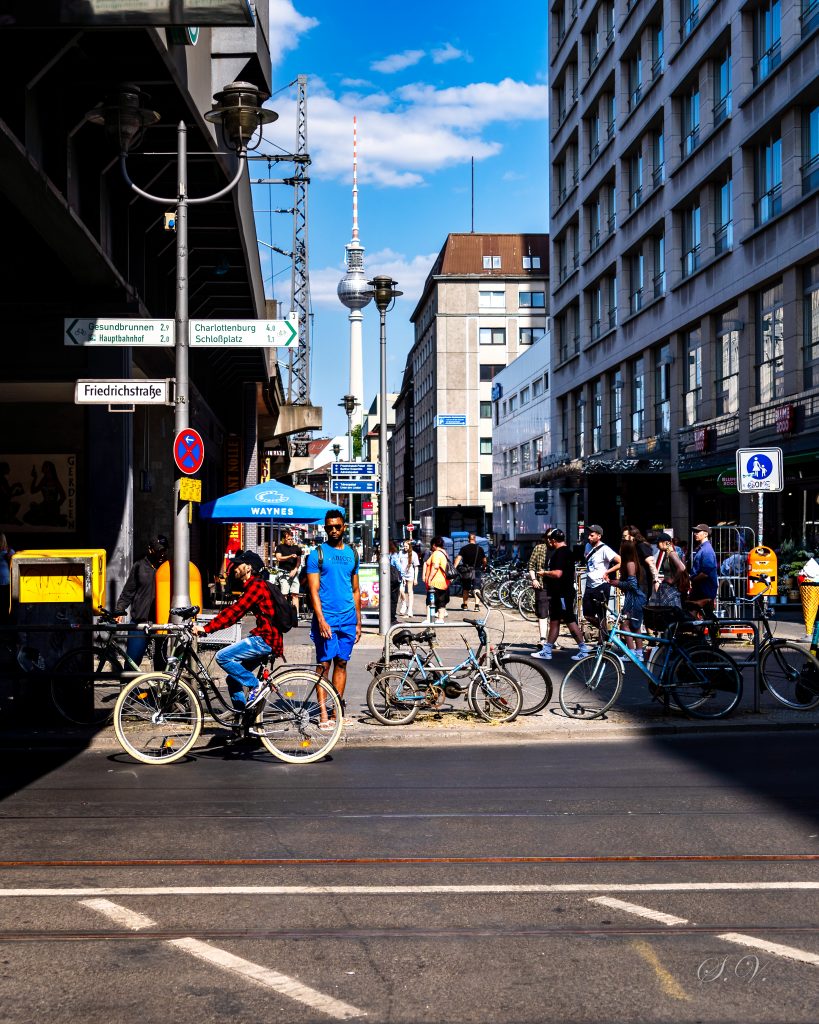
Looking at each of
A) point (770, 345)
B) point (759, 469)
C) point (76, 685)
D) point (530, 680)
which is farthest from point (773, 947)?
point (770, 345)

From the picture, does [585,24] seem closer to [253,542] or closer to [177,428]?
[253,542]

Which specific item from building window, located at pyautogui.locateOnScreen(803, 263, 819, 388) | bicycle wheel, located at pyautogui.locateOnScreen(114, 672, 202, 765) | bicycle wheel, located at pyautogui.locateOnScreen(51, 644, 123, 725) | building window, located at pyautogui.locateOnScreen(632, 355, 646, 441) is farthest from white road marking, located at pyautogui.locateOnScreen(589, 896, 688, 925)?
building window, located at pyautogui.locateOnScreen(632, 355, 646, 441)

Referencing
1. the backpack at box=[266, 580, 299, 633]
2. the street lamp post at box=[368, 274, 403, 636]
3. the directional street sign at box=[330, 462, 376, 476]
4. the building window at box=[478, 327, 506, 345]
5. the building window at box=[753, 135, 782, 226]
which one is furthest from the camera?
the building window at box=[478, 327, 506, 345]

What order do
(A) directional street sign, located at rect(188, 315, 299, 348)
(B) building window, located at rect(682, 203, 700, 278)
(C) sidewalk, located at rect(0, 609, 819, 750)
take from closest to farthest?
(C) sidewalk, located at rect(0, 609, 819, 750), (A) directional street sign, located at rect(188, 315, 299, 348), (B) building window, located at rect(682, 203, 700, 278)

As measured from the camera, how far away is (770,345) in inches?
1189

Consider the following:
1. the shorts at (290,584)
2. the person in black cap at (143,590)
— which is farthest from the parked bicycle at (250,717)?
the shorts at (290,584)

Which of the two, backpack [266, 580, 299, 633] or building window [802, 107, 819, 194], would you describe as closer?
backpack [266, 580, 299, 633]

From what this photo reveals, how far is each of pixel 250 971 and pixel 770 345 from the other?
27.8 meters

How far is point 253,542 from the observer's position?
40.5 metres

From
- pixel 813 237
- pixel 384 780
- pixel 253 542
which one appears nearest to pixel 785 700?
pixel 384 780

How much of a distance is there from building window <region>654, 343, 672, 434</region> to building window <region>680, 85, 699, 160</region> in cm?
594

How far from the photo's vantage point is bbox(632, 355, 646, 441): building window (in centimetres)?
4206

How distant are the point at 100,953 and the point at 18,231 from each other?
10.9m

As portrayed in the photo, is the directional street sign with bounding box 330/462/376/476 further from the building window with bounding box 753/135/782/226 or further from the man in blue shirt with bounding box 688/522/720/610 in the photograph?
the building window with bounding box 753/135/782/226
